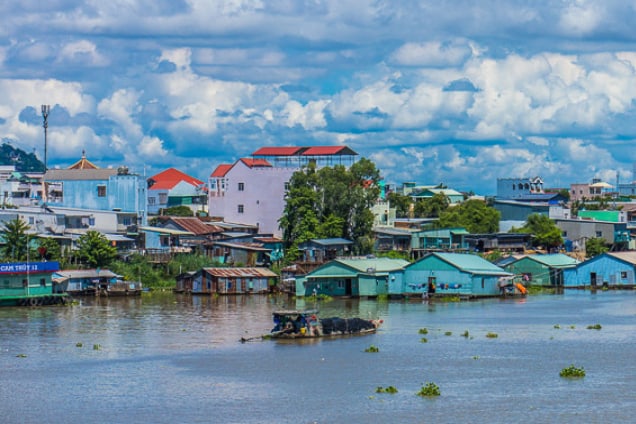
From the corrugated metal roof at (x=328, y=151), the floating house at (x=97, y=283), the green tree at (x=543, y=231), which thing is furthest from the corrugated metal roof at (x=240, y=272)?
the green tree at (x=543, y=231)

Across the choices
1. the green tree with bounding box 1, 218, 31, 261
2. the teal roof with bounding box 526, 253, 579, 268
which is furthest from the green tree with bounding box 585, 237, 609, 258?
the green tree with bounding box 1, 218, 31, 261

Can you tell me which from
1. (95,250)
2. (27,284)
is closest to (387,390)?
(27,284)

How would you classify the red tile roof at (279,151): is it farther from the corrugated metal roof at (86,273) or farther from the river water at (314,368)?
the river water at (314,368)

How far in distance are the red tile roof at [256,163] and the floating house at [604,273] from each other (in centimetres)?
2571

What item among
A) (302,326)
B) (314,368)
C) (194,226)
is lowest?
(314,368)

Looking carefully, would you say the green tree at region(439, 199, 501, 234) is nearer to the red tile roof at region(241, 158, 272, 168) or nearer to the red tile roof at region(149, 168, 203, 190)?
the red tile roof at region(241, 158, 272, 168)

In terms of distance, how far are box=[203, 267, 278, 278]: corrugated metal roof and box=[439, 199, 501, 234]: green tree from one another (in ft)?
68.0

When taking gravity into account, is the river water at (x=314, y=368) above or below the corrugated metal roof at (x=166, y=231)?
below

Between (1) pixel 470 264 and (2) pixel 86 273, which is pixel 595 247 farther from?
(2) pixel 86 273

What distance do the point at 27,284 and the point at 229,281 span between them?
12169 millimetres

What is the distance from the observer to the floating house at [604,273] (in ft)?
210

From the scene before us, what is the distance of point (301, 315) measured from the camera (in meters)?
38.4

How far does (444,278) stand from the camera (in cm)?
5700

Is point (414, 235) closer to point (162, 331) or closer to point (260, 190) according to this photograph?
point (260, 190)
